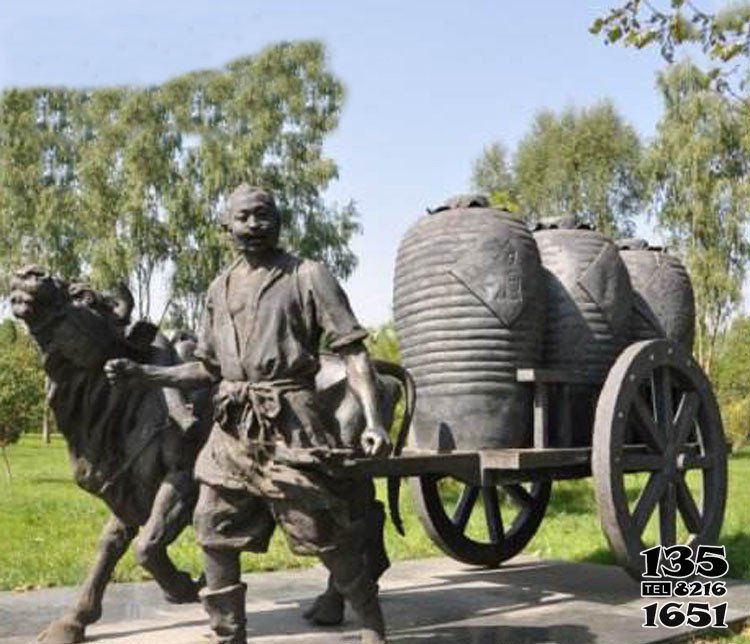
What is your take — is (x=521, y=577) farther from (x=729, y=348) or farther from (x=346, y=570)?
(x=729, y=348)

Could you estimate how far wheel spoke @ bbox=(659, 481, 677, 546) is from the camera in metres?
6.20

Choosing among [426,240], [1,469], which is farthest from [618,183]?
[426,240]

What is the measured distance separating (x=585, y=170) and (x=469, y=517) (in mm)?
25120

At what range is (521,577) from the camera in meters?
7.05

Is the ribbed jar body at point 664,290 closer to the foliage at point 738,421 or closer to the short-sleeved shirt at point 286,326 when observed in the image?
the short-sleeved shirt at point 286,326

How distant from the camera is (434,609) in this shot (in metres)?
5.96

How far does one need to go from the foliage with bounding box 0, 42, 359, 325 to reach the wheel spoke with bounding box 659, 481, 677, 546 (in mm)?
19090

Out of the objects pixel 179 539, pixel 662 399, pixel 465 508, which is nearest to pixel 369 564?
pixel 465 508

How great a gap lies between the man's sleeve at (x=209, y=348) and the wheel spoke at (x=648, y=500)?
8.59 feet

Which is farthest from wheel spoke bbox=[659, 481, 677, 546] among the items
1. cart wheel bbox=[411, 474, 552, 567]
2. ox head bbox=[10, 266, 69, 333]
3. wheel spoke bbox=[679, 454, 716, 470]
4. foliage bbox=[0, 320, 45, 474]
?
foliage bbox=[0, 320, 45, 474]

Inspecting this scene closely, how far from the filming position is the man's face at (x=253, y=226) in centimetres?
428

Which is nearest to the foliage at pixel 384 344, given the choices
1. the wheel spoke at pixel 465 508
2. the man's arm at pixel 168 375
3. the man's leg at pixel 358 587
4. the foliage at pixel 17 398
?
the wheel spoke at pixel 465 508

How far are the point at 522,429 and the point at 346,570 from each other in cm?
175

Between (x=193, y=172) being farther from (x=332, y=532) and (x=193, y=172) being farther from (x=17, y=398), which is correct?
(x=332, y=532)
